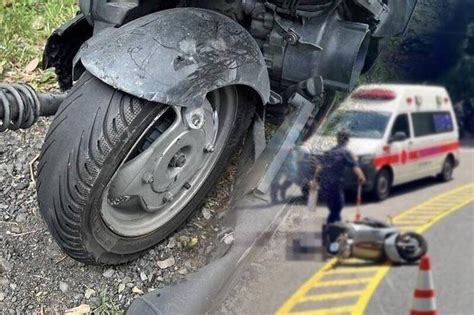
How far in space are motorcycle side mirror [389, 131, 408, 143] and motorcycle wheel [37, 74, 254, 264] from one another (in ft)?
4.23

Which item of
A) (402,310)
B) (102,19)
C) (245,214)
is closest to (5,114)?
(102,19)

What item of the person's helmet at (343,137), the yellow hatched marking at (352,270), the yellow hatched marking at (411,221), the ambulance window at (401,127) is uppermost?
the ambulance window at (401,127)

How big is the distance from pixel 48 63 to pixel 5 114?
0.77 metres

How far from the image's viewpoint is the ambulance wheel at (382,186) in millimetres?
1445

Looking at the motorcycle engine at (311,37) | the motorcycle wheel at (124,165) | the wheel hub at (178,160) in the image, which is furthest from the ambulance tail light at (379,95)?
the motorcycle engine at (311,37)

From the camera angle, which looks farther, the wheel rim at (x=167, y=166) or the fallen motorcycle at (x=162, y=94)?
the wheel rim at (x=167, y=166)

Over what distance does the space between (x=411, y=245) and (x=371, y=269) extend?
0.09 m

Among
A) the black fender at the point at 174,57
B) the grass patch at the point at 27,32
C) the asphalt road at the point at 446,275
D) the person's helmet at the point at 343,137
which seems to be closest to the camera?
the asphalt road at the point at 446,275

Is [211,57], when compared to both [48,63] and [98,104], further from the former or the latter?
[48,63]

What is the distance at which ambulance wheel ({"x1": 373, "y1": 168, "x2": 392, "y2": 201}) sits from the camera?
145cm

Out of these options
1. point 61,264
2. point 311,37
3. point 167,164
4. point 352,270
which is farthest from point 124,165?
point 352,270

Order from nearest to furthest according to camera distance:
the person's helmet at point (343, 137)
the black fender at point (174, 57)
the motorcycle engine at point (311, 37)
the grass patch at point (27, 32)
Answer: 1. the person's helmet at point (343, 137)
2. the black fender at point (174, 57)
3. the motorcycle engine at point (311, 37)
4. the grass patch at point (27, 32)

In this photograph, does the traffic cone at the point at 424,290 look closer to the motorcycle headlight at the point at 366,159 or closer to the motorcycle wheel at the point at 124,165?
the motorcycle headlight at the point at 366,159

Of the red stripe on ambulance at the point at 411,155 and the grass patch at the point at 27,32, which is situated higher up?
the red stripe on ambulance at the point at 411,155
